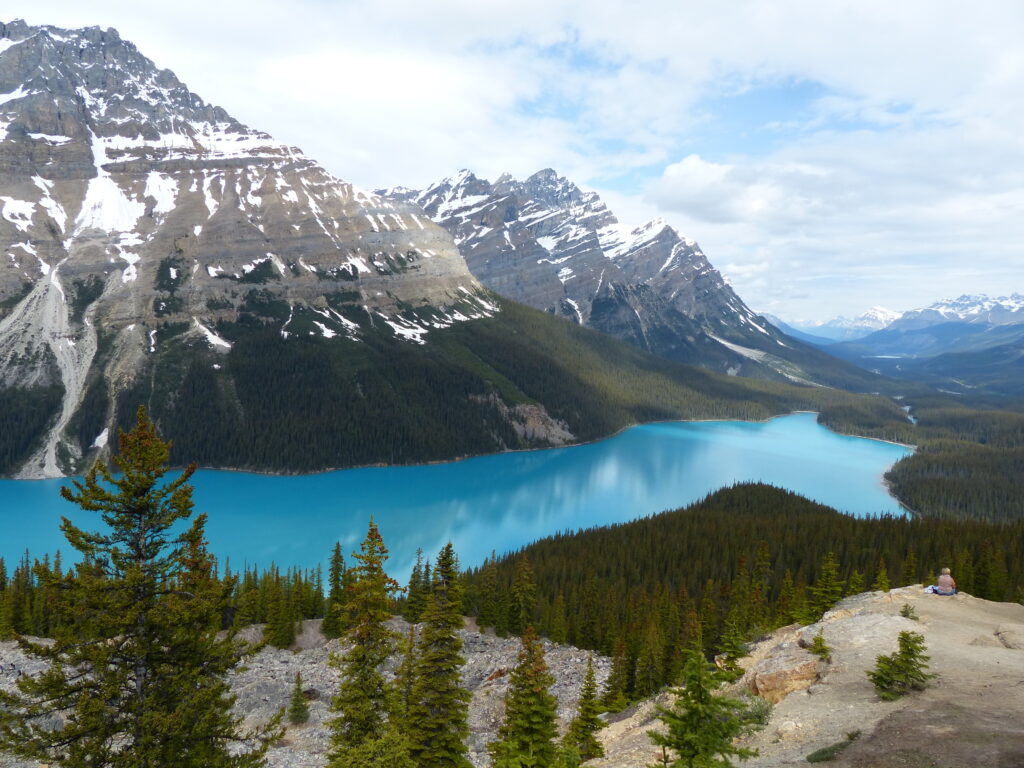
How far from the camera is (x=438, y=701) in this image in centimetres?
2572

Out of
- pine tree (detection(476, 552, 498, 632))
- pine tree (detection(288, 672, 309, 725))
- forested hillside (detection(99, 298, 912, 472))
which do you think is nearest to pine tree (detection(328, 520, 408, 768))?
pine tree (detection(288, 672, 309, 725))

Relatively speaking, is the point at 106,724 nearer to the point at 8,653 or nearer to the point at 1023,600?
the point at 8,653

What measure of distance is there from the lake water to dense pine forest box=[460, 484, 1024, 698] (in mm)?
23747

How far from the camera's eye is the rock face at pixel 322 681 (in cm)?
3809

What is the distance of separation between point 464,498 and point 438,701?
4156 inches

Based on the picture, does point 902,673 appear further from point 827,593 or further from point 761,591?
point 761,591

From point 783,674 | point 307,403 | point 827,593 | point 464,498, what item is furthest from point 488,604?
point 307,403

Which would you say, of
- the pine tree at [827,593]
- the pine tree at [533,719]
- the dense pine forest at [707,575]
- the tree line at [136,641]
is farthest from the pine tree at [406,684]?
the pine tree at [827,593]

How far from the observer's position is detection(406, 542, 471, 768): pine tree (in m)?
25.3

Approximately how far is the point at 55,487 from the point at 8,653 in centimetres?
10239

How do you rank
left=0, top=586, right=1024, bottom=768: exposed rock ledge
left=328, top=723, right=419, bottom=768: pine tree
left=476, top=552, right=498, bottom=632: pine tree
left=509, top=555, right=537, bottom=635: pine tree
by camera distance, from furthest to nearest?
1. left=476, top=552, right=498, bottom=632: pine tree
2. left=509, top=555, right=537, bottom=635: pine tree
3. left=328, top=723, right=419, bottom=768: pine tree
4. left=0, top=586, right=1024, bottom=768: exposed rock ledge

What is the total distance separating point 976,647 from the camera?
24797mm

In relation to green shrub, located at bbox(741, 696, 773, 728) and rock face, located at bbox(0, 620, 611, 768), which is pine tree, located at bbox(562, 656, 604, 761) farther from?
rock face, located at bbox(0, 620, 611, 768)

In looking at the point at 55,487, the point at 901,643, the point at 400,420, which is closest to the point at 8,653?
the point at 901,643
